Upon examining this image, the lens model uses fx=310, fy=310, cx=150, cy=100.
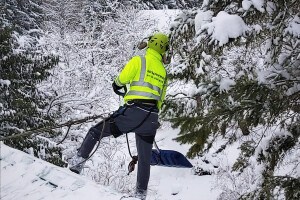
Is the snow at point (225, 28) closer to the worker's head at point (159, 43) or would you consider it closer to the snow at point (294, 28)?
the snow at point (294, 28)

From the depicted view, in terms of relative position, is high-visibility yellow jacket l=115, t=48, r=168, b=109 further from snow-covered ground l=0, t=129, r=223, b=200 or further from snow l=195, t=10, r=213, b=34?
snow-covered ground l=0, t=129, r=223, b=200

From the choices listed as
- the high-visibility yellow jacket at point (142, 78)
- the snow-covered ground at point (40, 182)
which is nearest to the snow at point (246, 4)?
the high-visibility yellow jacket at point (142, 78)

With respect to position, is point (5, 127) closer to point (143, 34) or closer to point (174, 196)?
point (174, 196)

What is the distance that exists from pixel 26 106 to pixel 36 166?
5.59 meters

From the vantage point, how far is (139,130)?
12.7 ft

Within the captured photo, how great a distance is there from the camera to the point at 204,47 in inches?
123

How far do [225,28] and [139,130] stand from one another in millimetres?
1735

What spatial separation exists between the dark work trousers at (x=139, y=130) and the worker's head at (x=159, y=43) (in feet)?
2.55

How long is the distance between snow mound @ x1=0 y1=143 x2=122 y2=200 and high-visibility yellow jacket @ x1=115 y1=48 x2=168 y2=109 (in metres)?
1.48

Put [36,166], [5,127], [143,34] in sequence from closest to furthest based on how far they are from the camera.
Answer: [36,166]
[5,127]
[143,34]

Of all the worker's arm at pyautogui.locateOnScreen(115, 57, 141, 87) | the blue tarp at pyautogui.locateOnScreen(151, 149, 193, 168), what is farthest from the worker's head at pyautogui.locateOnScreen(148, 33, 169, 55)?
the blue tarp at pyautogui.locateOnScreen(151, 149, 193, 168)

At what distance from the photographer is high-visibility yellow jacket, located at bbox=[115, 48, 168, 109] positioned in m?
3.76

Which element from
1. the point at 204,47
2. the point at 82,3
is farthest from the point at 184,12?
the point at 82,3

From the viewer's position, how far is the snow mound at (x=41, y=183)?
83.2 inches
